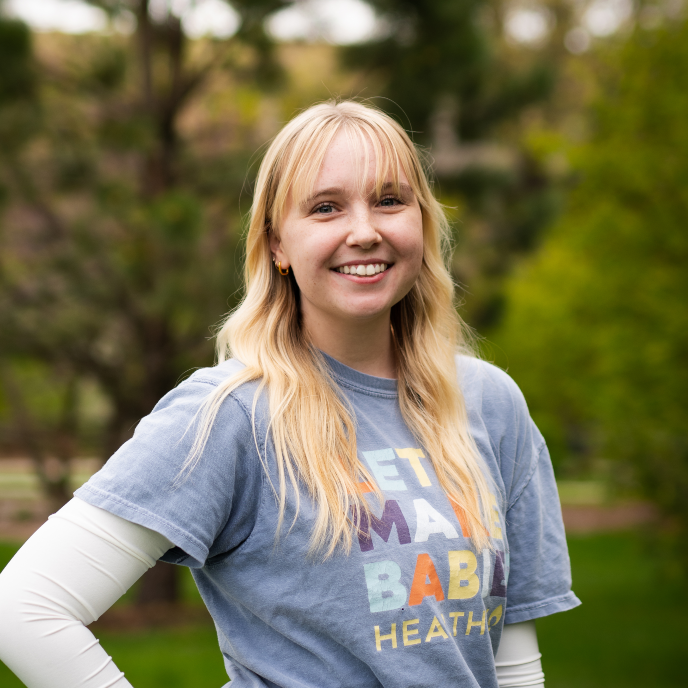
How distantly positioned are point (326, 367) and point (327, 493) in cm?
31

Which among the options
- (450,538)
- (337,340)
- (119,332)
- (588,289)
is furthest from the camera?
(119,332)

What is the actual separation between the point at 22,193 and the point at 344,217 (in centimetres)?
639

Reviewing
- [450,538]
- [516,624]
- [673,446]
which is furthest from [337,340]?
[673,446]

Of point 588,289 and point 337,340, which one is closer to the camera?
point 337,340

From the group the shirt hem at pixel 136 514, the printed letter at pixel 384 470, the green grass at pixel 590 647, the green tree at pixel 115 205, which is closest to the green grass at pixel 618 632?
the green grass at pixel 590 647

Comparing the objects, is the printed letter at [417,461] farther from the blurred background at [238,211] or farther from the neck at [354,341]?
the blurred background at [238,211]

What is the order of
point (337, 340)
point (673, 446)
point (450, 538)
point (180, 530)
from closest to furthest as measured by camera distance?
1. point (180, 530)
2. point (450, 538)
3. point (337, 340)
4. point (673, 446)

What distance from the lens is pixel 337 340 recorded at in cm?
174

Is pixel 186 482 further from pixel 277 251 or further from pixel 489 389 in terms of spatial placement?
pixel 489 389

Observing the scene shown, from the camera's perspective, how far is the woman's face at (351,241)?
1.62 metres

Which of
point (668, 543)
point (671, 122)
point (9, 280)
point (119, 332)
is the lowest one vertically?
point (668, 543)

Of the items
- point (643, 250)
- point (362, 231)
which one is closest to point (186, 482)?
point (362, 231)

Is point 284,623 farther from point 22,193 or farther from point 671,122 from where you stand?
point 22,193

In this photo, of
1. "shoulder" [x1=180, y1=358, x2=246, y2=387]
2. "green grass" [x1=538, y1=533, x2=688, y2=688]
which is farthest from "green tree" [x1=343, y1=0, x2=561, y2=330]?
"shoulder" [x1=180, y1=358, x2=246, y2=387]
